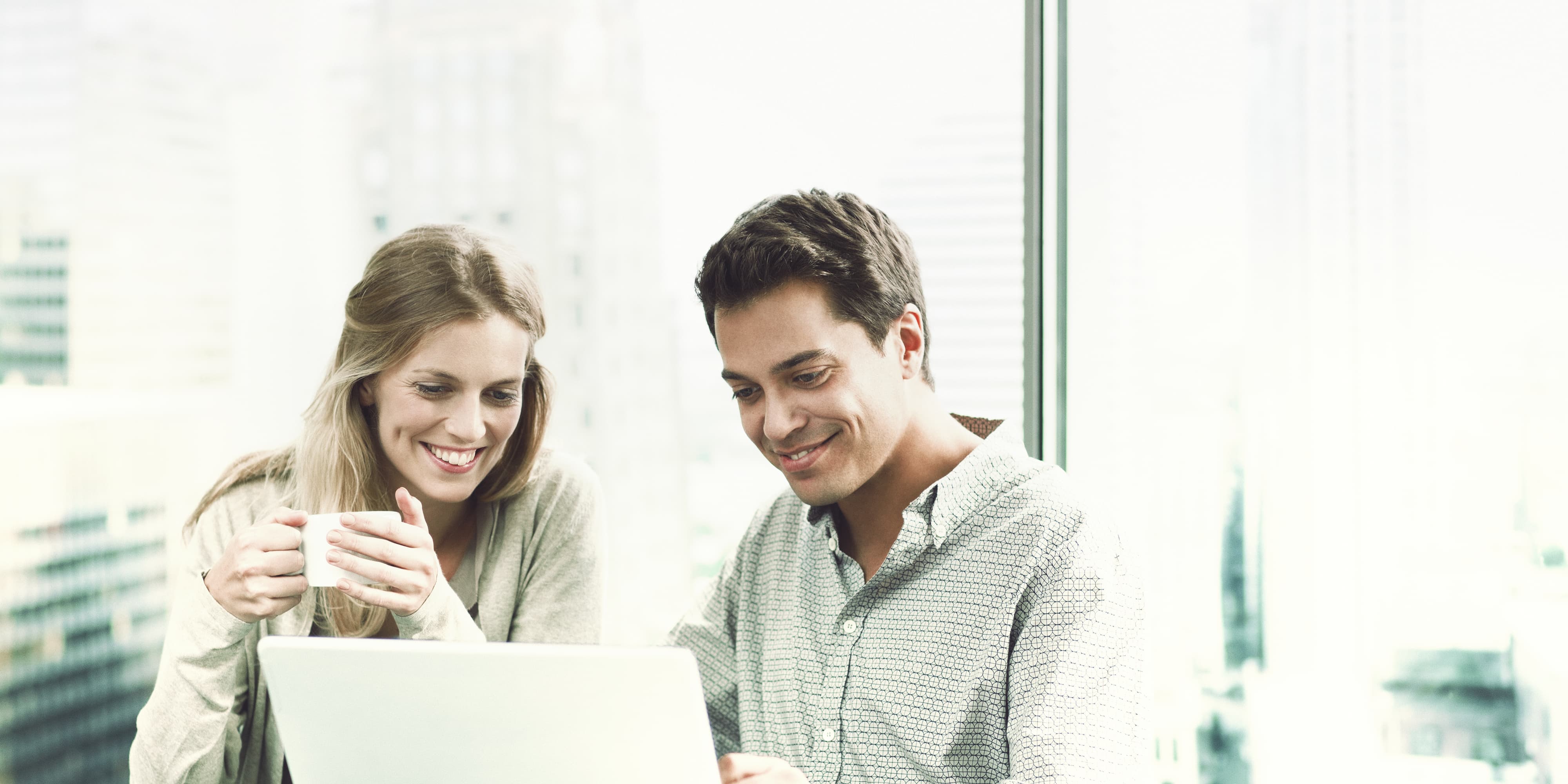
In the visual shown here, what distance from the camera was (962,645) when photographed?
1.10m

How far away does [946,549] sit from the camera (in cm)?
116

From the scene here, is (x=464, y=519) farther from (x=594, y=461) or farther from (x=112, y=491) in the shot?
(x=112, y=491)

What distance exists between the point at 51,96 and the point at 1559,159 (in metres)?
2.36

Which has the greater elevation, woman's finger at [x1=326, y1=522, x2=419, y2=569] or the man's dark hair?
the man's dark hair

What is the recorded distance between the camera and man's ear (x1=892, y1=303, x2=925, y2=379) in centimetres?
127

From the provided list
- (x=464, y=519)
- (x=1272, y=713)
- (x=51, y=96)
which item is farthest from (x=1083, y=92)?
(x=51, y=96)

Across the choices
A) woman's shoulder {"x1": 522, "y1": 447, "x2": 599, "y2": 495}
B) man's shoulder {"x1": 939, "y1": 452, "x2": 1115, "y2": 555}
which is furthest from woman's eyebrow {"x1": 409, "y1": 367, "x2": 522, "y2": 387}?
man's shoulder {"x1": 939, "y1": 452, "x2": 1115, "y2": 555}

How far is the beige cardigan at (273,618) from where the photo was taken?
4.03 feet

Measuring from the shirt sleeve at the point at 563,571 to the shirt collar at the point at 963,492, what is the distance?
0.54m

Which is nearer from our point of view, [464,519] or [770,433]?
[770,433]

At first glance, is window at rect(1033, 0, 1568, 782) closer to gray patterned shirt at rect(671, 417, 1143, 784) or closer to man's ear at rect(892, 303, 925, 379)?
gray patterned shirt at rect(671, 417, 1143, 784)

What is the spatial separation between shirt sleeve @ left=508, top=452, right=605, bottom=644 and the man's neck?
0.43 meters

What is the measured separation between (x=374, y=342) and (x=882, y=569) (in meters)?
0.73

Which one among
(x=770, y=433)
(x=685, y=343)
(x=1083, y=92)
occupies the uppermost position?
(x=1083, y=92)
